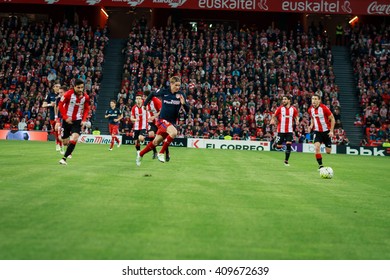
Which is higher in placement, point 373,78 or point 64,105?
point 373,78

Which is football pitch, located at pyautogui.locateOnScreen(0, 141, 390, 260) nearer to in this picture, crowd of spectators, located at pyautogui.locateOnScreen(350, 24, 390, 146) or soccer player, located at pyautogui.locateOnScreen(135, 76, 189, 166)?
soccer player, located at pyautogui.locateOnScreen(135, 76, 189, 166)

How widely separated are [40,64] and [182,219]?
122ft

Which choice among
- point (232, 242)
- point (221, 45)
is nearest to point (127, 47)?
point (221, 45)

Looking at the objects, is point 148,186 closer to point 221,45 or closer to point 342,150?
point 342,150

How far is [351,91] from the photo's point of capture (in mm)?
43844

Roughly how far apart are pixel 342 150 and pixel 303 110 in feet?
14.5

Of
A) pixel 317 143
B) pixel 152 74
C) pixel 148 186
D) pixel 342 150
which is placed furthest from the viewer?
pixel 152 74

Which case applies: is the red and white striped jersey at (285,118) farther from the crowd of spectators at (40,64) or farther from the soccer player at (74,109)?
the crowd of spectators at (40,64)

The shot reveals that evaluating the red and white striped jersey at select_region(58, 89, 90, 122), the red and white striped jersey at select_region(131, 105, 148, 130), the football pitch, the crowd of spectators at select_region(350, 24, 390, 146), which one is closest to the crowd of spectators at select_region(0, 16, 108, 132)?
the red and white striped jersey at select_region(131, 105, 148, 130)

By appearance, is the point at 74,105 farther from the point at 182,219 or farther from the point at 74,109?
the point at 182,219

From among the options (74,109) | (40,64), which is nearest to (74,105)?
(74,109)

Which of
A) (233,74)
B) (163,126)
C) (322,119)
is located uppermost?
(233,74)

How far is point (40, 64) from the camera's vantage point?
137 feet

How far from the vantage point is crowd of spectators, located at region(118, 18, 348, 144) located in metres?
37.7
